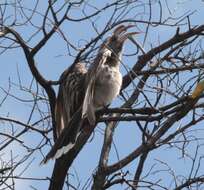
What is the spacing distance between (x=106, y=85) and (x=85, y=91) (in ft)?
0.96

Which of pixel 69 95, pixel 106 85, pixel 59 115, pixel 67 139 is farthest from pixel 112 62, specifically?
pixel 67 139

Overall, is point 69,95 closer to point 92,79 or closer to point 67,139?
point 92,79

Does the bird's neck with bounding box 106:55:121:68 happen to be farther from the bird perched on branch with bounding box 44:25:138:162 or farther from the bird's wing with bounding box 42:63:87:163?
the bird's wing with bounding box 42:63:87:163

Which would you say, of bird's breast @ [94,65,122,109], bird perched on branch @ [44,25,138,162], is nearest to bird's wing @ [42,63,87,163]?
bird perched on branch @ [44,25,138,162]

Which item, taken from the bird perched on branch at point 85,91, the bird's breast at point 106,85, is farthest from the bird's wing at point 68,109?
the bird's breast at point 106,85

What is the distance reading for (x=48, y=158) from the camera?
4777 millimetres

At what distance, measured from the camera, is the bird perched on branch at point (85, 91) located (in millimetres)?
4941

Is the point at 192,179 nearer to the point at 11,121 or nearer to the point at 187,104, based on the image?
the point at 187,104

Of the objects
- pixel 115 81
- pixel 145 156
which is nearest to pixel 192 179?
pixel 145 156

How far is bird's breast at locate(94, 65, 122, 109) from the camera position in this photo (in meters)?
5.63

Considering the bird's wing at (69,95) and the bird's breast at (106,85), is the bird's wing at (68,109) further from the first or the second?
the bird's breast at (106,85)

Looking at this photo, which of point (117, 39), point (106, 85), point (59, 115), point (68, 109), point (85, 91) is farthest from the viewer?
point (117, 39)

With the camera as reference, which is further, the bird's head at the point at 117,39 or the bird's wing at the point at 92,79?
the bird's head at the point at 117,39

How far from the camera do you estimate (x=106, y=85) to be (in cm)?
568
